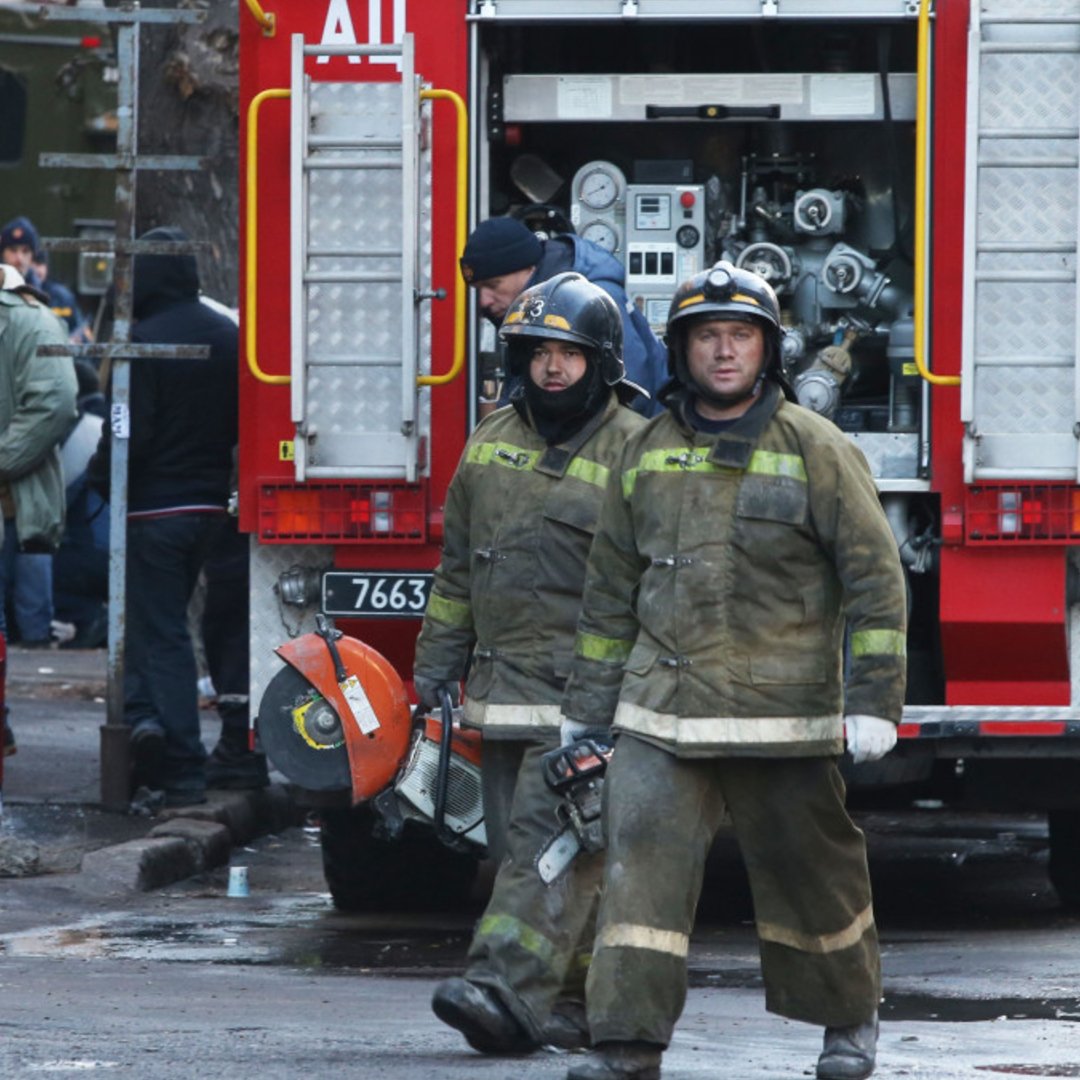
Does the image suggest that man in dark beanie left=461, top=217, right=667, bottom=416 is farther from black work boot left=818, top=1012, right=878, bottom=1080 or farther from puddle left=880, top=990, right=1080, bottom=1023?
black work boot left=818, top=1012, right=878, bottom=1080

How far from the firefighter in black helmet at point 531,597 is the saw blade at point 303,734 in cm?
58

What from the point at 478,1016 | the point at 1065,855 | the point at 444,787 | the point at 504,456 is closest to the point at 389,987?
the point at 444,787

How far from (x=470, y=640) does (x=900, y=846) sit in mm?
4156

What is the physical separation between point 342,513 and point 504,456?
1.41 meters

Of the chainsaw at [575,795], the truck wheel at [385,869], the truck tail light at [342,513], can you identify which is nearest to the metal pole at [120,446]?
the truck wheel at [385,869]

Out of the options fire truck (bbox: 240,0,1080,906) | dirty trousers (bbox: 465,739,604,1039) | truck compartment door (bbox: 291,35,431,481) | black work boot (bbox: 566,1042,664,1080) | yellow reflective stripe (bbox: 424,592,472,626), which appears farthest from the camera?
truck compartment door (bbox: 291,35,431,481)

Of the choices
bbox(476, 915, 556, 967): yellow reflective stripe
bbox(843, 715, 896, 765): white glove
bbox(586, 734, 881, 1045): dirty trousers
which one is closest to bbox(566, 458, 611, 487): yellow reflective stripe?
bbox(586, 734, 881, 1045): dirty trousers

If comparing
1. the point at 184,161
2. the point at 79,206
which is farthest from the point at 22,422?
the point at 79,206

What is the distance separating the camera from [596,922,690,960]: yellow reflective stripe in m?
5.27

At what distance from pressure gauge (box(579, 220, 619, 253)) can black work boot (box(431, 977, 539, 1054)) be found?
3.06 meters

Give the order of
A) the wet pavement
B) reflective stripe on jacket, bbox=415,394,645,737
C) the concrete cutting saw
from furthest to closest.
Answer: the concrete cutting saw < reflective stripe on jacket, bbox=415,394,645,737 < the wet pavement

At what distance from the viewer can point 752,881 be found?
5.50 meters

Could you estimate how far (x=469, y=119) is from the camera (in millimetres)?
7680

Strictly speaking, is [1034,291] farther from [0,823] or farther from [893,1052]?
[0,823]
